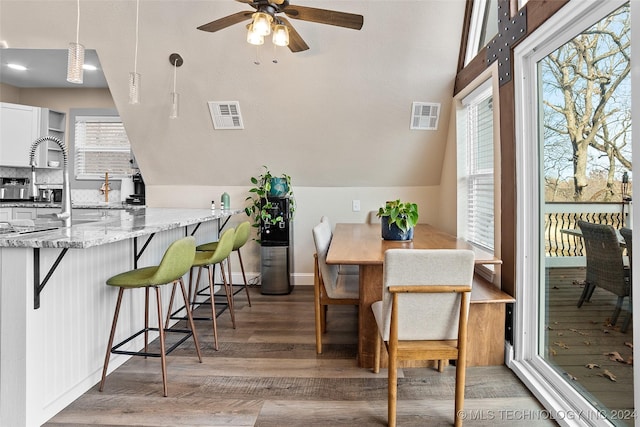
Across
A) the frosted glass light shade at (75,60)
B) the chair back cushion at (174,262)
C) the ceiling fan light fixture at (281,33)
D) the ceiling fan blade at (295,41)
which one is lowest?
the chair back cushion at (174,262)

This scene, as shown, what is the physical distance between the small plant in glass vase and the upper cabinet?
119 inches

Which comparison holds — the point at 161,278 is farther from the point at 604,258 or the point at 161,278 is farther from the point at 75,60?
the point at 604,258

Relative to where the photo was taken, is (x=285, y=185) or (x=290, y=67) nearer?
(x=290, y=67)

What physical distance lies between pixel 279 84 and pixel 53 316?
2697 millimetres

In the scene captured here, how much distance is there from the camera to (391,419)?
1.73m

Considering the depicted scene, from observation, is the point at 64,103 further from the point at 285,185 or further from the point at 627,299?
the point at 627,299

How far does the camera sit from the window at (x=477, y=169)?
9.77 ft

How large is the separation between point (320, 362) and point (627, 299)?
168cm

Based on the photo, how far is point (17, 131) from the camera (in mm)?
4910

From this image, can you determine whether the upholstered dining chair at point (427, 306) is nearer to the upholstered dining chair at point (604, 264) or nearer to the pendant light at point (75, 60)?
the upholstered dining chair at point (604, 264)

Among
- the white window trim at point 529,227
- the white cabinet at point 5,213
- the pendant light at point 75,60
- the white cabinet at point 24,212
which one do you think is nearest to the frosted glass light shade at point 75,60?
the pendant light at point 75,60

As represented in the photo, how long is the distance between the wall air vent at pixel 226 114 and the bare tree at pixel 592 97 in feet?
9.19

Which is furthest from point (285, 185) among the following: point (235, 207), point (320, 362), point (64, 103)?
point (64, 103)

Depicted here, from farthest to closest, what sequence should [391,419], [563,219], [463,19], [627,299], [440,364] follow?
[463,19], [440,364], [563,219], [391,419], [627,299]
